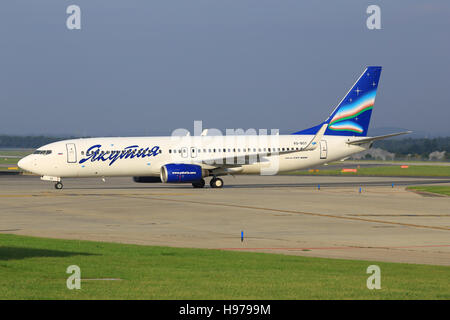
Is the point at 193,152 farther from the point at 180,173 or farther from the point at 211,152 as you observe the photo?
the point at 180,173

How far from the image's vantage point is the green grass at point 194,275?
13.2 meters

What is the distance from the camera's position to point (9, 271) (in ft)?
52.0

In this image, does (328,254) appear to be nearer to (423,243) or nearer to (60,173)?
(423,243)

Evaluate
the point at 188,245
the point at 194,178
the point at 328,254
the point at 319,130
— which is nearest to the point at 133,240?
the point at 188,245

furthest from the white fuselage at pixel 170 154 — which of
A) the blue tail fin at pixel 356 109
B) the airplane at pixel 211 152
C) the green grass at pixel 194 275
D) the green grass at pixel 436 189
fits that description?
the green grass at pixel 194 275

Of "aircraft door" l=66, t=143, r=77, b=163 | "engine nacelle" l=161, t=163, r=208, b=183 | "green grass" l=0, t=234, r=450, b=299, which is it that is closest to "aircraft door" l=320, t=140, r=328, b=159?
"engine nacelle" l=161, t=163, r=208, b=183

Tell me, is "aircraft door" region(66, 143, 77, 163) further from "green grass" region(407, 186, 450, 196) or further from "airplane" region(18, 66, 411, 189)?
"green grass" region(407, 186, 450, 196)

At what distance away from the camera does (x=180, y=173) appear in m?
50.6

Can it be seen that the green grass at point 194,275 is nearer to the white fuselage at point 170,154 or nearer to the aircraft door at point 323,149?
the white fuselage at point 170,154

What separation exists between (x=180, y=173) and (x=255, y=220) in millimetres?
20304

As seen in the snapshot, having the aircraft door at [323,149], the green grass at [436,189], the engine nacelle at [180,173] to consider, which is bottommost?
the green grass at [436,189]

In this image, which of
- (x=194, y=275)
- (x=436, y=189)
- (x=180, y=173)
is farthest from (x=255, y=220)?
(x=436, y=189)

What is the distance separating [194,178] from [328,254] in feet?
102
